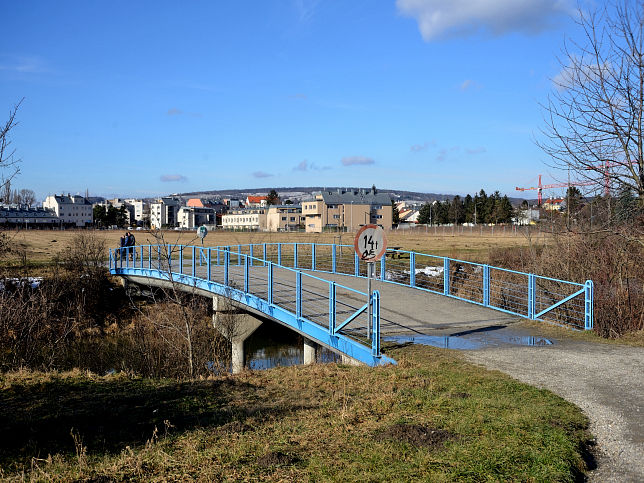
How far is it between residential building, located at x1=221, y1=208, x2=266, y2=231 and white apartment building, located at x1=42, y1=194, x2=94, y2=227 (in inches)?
1465

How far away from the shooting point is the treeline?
116812 millimetres

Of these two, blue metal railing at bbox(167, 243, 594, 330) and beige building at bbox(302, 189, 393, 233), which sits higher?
beige building at bbox(302, 189, 393, 233)

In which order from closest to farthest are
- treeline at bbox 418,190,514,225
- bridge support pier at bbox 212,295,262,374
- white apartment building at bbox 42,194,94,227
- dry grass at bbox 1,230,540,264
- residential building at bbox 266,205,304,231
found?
bridge support pier at bbox 212,295,262,374, dry grass at bbox 1,230,540,264, treeline at bbox 418,190,514,225, residential building at bbox 266,205,304,231, white apartment building at bbox 42,194,94,227

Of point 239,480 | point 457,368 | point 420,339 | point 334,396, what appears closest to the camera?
point 239,480

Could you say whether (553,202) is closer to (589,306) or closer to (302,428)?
(589,306)

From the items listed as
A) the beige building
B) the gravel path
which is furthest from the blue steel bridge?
the beige building

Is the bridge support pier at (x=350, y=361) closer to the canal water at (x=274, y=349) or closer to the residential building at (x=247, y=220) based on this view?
the canal water at (x=274, y=349)

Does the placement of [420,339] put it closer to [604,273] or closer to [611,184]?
[611,184]

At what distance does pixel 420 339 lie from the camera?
11.6m

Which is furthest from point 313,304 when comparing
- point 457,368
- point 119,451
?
point 119,451

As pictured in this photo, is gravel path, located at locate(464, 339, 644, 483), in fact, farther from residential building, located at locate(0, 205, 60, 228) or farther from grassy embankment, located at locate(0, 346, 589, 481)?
residential building, located at locate(0, 205, 60, 228)

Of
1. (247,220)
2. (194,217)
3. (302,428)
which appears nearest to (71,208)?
(194,217)

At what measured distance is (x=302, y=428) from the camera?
650cm

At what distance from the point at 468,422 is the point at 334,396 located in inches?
83.2
